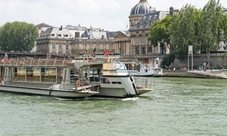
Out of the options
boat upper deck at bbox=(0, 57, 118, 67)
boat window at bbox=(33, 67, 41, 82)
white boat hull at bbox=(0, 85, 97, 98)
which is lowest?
white boat hull at bbox=(0, 85, 97, 98)

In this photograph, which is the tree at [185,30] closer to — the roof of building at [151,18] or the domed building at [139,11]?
the roof of building at [151,18]

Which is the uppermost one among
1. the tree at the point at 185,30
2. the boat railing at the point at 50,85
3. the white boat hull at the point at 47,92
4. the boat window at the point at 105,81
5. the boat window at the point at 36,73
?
Answer: the tree at the point at 185,30

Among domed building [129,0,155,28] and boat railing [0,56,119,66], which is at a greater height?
domed building [129,0,155,28]

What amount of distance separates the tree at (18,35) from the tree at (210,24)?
73153 mm

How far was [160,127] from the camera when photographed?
82.1ft

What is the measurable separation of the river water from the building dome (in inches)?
4650

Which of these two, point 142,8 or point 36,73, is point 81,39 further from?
point 36,73

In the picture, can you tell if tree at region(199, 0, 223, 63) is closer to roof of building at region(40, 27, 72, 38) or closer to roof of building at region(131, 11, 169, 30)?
roof of building at region(131, 11, 169, 30)

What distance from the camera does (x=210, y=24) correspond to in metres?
76.5

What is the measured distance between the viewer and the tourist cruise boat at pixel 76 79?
34562 millimetres

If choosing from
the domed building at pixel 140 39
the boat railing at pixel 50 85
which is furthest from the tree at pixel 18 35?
the boat railing at pixel 50 85

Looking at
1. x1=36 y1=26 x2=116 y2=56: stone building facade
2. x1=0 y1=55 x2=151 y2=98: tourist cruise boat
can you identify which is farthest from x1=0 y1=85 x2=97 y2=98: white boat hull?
x1=36 y1=26 x2=116 y2=56: stone building facade

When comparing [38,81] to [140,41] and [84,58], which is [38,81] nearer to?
[84,58]

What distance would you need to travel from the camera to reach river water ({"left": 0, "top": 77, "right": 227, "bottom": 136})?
24031 millimetres
